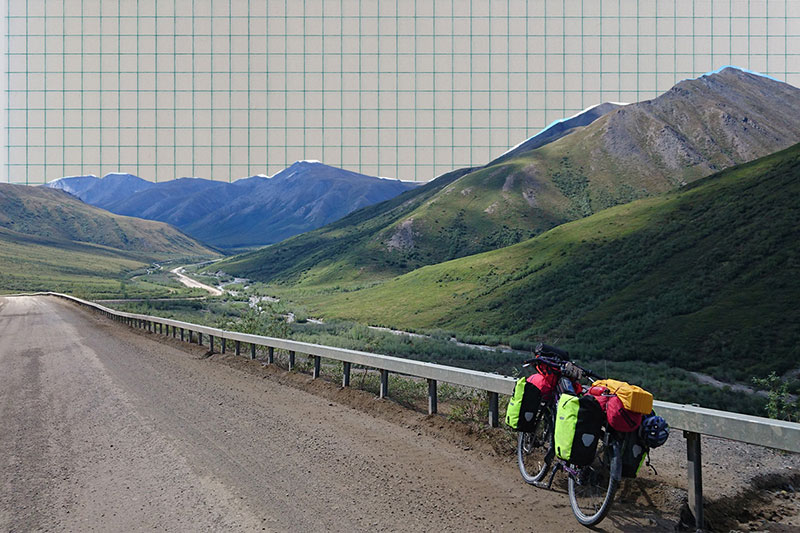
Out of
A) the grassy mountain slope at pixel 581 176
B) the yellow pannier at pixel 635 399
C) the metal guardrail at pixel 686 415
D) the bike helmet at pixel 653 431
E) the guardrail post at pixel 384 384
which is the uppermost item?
the grassy mountain slope at pixel 581 176

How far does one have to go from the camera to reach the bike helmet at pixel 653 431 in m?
4.54

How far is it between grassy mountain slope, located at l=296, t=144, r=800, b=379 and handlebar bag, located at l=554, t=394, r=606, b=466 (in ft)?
77.6

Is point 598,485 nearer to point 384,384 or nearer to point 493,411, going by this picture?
point 493,411

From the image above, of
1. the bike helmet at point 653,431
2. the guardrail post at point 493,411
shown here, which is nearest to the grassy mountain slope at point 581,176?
the guardrail post at point 493,411

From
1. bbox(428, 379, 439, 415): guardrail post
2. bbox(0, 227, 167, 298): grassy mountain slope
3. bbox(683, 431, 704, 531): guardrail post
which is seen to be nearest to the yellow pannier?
bbox(683, 431, 704, 531): guardrail post

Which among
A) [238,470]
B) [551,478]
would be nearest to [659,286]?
[551,478]

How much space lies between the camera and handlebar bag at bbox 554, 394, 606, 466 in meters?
4.79

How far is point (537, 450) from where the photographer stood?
6.29 meters

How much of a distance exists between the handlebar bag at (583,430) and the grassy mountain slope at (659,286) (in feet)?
77.6

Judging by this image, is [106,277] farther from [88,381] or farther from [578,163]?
[88,381]

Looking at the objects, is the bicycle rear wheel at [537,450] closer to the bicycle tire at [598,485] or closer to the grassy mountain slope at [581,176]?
the bicycle tire at [598,485]

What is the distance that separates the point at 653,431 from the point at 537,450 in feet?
6.34

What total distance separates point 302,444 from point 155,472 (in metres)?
1.88

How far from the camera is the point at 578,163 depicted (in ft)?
411
